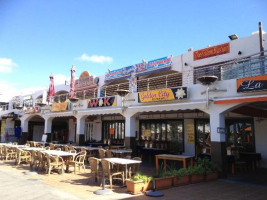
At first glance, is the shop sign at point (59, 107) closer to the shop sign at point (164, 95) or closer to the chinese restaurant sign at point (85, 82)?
the chinese restaurant sign at point (85, 82)

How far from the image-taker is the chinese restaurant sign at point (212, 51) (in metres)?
14.5

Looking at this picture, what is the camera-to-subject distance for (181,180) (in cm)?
887

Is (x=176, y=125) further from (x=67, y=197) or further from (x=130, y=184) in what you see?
(x=67, y=197)

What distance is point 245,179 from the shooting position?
10078 millimetres

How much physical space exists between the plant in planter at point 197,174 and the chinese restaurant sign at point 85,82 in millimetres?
14629

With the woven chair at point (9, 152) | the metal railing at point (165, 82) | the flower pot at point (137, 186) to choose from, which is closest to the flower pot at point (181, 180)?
the flower pot at point (137, 186)

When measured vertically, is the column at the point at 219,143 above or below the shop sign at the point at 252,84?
below

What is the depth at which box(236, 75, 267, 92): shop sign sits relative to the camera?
9070 mm

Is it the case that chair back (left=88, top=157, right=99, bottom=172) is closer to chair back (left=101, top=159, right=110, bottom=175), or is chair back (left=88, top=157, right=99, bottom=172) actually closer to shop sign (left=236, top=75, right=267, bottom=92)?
chair back (left=101, top=159, right=110, bottom=175)

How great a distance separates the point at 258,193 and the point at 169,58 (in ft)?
36.4

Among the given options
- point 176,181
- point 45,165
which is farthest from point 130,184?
point 45,165

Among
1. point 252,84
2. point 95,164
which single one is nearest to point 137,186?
point 95,164

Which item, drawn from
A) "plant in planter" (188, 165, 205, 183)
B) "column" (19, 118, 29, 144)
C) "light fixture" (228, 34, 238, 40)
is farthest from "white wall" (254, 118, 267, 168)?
"column" (19, 118, 29, 144)

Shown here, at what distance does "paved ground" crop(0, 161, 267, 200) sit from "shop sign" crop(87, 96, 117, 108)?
20.7 feet
